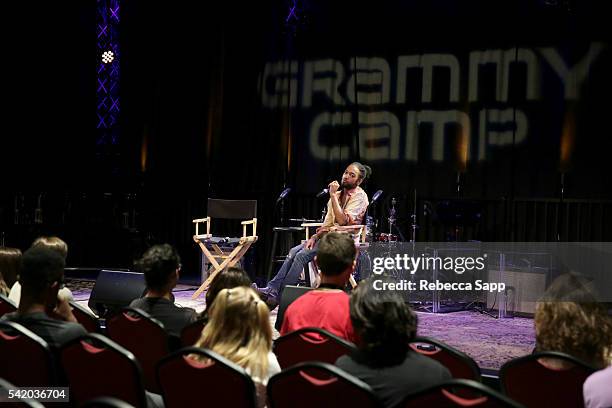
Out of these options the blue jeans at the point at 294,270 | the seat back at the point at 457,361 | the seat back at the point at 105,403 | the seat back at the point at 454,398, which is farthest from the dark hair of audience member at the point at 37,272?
the blue jeans at the point at 294,270

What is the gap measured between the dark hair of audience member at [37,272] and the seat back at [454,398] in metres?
1.70

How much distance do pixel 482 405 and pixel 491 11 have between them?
307 inches

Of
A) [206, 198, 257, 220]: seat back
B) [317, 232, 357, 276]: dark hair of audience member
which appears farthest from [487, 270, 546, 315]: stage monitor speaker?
[317, 232, 357, 276]: dark hair of audience member

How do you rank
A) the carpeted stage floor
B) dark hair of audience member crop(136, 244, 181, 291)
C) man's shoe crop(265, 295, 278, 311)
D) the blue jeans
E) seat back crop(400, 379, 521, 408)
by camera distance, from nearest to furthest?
seat back crop(400, 379, 521, 408) < dark hair of audience member crop(136, 244, 181, 291) < the carpeted stage floor < man's shoe crop(265, 295, 278, 311) < the blue jeans

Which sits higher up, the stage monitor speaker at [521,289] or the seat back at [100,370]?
the seat back at [100,370]

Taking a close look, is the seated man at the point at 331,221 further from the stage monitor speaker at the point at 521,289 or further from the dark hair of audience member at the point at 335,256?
the dark hair of audience member at the point at 335,256

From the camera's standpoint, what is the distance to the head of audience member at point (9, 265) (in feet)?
14.4

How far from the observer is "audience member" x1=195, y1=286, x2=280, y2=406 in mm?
2570

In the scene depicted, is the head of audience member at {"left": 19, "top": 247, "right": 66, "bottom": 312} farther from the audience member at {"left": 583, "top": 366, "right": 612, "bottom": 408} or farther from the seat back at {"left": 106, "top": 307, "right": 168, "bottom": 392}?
the audience member at {"left": 583, "top": 366, "right": 612, "bottom": 408}

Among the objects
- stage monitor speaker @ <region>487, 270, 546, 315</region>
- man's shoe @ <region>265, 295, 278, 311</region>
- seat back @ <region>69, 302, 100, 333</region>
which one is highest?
seat back @ <region>69, 302, 100, 333</region>

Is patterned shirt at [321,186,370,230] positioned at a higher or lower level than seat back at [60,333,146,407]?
higher

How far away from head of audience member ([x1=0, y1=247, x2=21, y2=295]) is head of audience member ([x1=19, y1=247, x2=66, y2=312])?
1.48 meters

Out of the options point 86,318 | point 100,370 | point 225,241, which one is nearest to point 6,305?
point 86,318

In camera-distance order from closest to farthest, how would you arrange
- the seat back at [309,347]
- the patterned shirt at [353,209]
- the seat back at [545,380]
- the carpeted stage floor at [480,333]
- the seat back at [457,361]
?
the seat back at [545,380], the seat back at [457,361], the seat back at [309,347], the carpeted stage floor at [480,333], the patterned shirt at [353,209]
